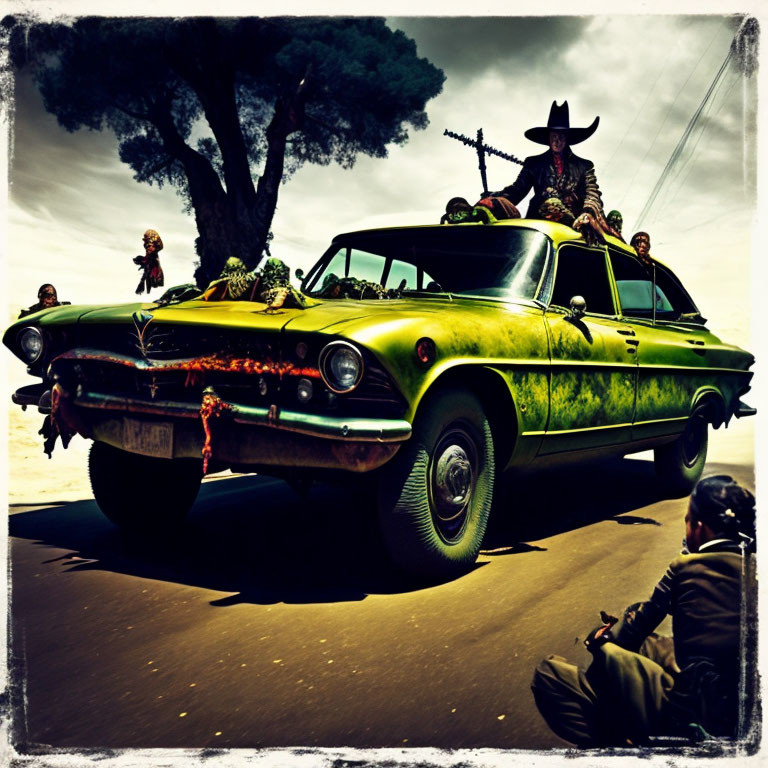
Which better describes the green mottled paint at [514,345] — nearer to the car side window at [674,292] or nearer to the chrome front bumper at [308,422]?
the chrome front bumper at [308,422]

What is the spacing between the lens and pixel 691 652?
6.55 ft

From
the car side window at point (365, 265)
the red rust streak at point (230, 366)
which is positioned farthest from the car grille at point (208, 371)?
the car side window at point (365, 265)

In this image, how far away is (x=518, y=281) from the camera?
4.21 metres

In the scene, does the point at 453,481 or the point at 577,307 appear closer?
the point at 453,481

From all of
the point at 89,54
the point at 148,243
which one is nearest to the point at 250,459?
the point at 148,243

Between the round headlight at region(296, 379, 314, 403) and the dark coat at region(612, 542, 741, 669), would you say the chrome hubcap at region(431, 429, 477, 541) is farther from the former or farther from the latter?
the dark coat at region(612, 542, 741, 669)

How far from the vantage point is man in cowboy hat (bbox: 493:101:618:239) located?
5344 mm

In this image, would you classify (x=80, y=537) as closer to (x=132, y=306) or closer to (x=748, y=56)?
(x=132, y=306)

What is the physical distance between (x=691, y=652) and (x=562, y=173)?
432 cm

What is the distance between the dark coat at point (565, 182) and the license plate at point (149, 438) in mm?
3211

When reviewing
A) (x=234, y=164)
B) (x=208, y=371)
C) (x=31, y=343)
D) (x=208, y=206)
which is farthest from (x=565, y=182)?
(x=208, y=206)

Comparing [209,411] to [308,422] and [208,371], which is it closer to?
[208,371]

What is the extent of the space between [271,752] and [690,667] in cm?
115

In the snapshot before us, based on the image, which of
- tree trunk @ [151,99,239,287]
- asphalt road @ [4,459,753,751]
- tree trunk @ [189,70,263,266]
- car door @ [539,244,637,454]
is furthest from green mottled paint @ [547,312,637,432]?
tree trunk @ [151,99,239,287]
